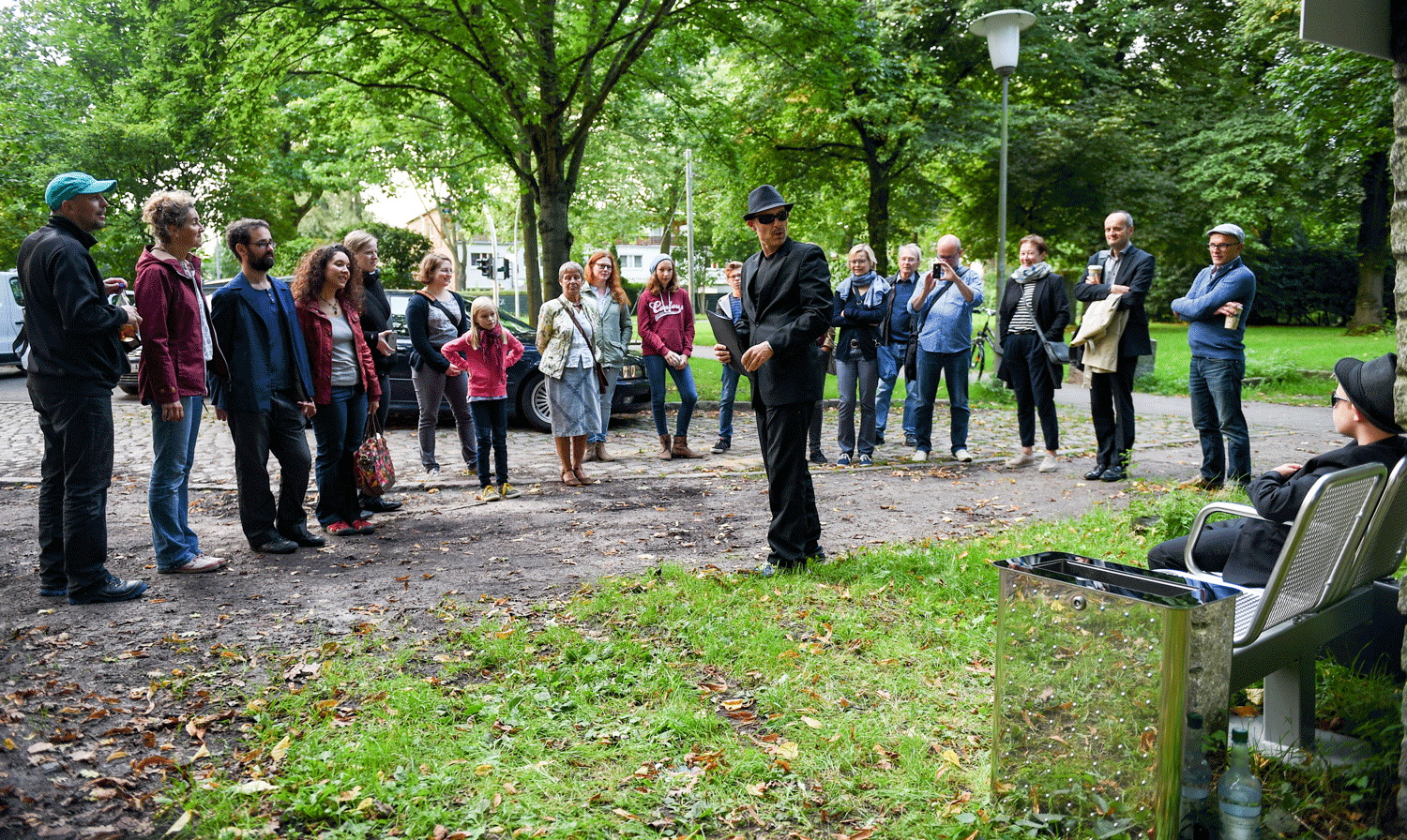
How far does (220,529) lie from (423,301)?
2573 mm

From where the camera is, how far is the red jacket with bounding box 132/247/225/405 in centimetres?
551

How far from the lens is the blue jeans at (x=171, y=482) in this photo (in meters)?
5.72

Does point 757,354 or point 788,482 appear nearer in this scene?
point 757,354

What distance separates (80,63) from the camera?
2673 centimetres

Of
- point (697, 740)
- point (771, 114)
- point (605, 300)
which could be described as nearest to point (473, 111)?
point (605, 300)

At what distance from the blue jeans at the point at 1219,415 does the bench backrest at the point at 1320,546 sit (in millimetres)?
4607

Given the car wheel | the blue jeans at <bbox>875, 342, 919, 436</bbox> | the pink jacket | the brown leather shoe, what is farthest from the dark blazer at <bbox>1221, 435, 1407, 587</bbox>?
the car wheel

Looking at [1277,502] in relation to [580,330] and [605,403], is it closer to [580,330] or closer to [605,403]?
[580,330]

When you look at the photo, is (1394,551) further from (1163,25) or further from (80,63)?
(80,63)

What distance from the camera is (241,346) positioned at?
6.04 meters

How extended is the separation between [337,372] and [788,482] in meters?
3.30

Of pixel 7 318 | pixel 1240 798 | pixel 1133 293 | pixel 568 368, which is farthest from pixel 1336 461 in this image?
pixel 7 318

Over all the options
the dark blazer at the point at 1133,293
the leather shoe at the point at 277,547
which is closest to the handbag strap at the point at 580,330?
the leather shoe at the point at 277,547

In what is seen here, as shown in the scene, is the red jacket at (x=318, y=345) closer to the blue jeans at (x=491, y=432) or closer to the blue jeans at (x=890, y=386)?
the blue jeans at (x=491, y=432)
